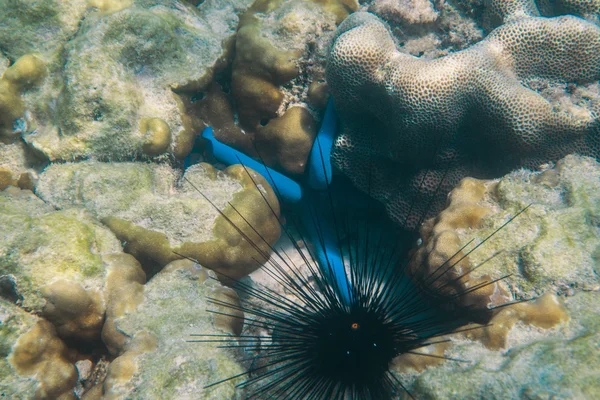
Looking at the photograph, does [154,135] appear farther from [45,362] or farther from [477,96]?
[477,96]

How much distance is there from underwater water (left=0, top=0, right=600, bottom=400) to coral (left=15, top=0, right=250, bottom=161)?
21 mm

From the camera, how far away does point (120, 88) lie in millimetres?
3264

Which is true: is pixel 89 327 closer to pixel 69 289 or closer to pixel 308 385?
pixel 69 289

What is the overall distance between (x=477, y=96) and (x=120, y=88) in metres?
3.30

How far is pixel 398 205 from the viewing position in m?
3.51

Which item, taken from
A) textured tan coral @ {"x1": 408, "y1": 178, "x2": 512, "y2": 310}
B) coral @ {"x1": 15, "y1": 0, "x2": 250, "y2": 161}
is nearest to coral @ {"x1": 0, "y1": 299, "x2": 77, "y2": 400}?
coral @ {"x1": 15, "y1": 0, "x2": 250, "y2": 161}

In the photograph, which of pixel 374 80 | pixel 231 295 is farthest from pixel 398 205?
pixel 231 295

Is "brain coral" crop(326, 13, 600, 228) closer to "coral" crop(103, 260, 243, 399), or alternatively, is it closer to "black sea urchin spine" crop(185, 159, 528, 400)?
"black sea urchin spine" crop(185, 159, 528, 400)

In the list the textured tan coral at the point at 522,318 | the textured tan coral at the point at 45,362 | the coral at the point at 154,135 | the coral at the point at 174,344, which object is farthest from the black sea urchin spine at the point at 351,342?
the coral at the point at 154,135

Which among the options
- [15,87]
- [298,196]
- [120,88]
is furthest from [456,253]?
[15,87]

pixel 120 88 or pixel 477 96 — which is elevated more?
pixel 477 96

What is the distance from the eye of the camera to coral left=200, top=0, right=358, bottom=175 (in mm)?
3584

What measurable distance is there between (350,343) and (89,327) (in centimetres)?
195

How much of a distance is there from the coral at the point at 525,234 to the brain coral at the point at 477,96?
29 cm
